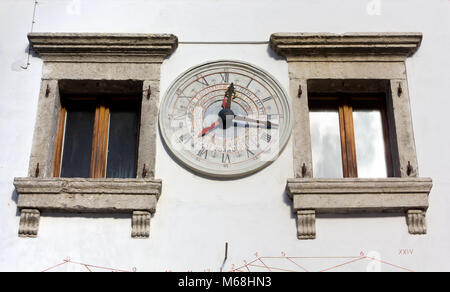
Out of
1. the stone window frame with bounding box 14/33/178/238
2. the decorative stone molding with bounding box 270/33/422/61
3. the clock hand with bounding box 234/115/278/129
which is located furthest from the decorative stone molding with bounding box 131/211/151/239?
the decorative stone molding with bounding box 270/33/422/61

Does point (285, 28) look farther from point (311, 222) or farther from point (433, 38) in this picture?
point (311, 222)

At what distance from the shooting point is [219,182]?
659cm

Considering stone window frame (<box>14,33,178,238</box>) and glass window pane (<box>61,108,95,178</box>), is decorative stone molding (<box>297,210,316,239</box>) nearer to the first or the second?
stone window frame (<box>14,33,178,238</box>)

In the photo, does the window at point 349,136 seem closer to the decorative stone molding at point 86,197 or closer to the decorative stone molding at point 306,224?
the decorative stone molding at point 306,224

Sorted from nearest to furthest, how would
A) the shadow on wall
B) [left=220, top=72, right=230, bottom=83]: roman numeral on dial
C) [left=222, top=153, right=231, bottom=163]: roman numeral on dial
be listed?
[left=222, top=153, right=231, bottom=163]: roman numeral on dial → [left=220, top=72, right=230, bottom=83]: roman numeral on dial → the shadow on wall

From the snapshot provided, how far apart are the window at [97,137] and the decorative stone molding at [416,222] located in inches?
102

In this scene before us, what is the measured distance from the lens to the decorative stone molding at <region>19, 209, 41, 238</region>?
6375mm

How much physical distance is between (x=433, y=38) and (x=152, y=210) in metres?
3.30

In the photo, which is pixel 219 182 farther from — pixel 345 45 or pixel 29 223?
pixel 345 45

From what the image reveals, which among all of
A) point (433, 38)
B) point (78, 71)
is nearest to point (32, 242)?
point (78, 71)

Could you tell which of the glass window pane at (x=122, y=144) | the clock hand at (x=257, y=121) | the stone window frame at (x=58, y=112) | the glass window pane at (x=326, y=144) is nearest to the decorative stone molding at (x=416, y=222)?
the glass window pane at (x=326, y=144)

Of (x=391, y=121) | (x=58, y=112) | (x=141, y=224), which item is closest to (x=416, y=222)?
(x=391, y=121)

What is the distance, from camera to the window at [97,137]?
6.91 metres

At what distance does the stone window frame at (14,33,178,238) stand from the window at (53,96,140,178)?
0.14 meters
